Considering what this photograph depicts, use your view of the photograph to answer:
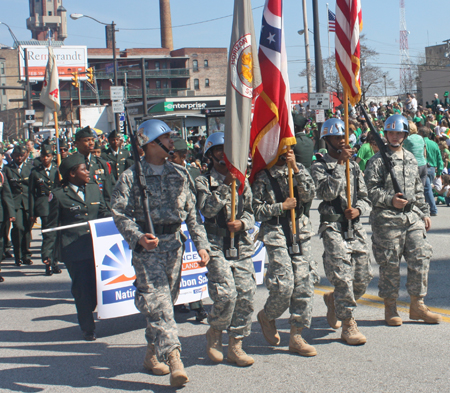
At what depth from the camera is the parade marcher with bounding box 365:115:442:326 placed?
5.68 m

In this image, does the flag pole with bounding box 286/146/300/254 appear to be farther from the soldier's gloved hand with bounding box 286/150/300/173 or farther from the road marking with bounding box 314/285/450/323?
the road marking with bounding box 314/285/450/323

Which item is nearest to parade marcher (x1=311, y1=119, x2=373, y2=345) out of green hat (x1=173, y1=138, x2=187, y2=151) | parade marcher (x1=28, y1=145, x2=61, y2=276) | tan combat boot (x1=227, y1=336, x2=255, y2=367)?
tan combat boot (x1=227, y1=336, x2=255, y2=367)

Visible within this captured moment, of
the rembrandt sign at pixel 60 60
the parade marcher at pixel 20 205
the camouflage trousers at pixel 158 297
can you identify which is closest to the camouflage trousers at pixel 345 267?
the camouflage trousers at pixel 158 297

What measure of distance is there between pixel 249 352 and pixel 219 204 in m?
1.38

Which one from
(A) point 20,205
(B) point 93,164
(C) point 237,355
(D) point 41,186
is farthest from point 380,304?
(A) point 20,205

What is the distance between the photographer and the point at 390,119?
5820 mm

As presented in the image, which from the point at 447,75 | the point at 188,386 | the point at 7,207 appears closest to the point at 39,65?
the point at 447,75

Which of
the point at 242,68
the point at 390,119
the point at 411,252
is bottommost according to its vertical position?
the point at 411,252

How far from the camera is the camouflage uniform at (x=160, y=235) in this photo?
4531 mm

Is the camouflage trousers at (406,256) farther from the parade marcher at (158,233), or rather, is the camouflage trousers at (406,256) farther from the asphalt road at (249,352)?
the parade marcher at (158,233)

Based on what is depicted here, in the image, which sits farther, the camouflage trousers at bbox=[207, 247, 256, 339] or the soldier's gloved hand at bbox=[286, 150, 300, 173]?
the soldier's gloved hand at bbox=[286, 150, 300, 173]

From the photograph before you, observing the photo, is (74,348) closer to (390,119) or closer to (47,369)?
(47,369)

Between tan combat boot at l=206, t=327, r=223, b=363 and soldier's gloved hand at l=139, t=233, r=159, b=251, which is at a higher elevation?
soldier's gloved hand at l=139, t=233, r=159, b=251

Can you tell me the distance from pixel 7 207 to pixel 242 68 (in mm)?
5599
